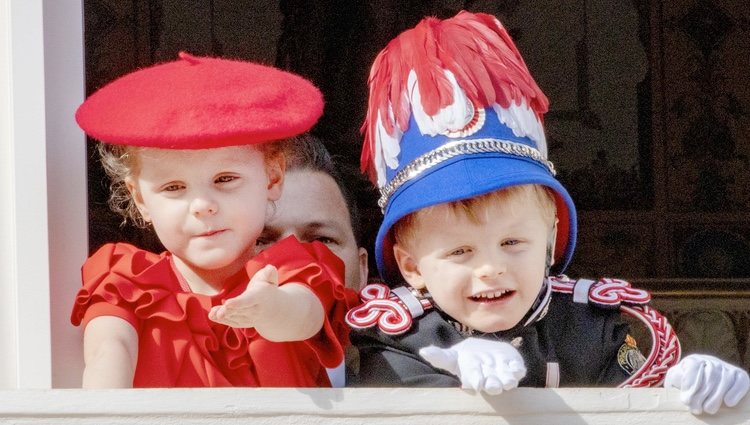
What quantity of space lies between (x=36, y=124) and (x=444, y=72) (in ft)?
1.61

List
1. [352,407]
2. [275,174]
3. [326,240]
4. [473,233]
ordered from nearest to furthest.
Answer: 1. [352,407]
2. [473,233]
3. [275,174]
4. [326,240]

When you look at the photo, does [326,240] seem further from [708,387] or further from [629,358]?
[708,387]

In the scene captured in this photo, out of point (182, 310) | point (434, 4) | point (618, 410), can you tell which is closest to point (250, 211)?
point (182, 310)

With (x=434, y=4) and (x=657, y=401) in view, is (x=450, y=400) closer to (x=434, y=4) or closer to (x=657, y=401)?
(x=657, y=401)

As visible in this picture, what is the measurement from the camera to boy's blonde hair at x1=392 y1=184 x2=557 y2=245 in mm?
1886

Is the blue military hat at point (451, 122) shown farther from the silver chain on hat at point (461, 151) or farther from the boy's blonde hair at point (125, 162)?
the boy's blonde hair at point (125, 162)

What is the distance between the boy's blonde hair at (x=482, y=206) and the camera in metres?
1.89

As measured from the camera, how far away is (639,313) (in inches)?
78.7

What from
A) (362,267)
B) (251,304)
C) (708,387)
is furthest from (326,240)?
(708,387)

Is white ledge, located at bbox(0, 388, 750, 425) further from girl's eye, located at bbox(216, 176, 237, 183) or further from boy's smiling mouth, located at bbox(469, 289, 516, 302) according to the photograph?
girl's eye, located at bbox(216, 176, 237, 183)

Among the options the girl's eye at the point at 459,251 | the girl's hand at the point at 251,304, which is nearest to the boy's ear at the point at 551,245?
the girl's eye at the point at 459,251

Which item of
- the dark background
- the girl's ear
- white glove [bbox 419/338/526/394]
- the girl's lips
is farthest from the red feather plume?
the dark background

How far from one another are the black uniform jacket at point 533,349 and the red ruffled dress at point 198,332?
55 millimetres

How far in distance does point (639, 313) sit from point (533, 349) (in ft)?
0.49
